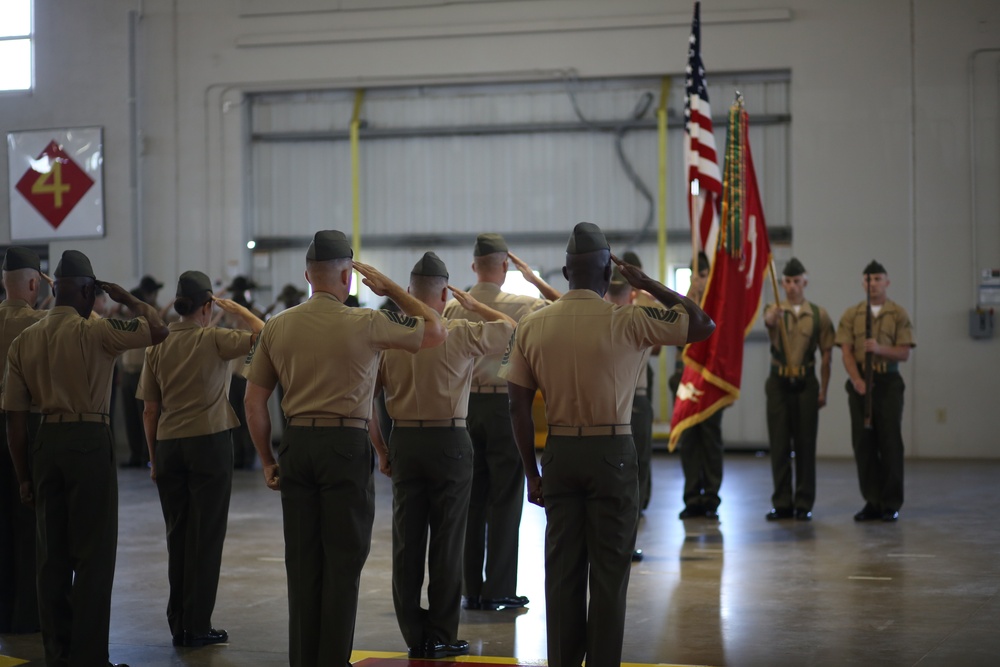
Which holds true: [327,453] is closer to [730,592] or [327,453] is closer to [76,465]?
[76,465]

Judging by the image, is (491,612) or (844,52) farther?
(844,52)

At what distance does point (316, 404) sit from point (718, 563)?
388 centimetres

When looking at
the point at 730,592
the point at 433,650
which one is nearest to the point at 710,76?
the point at 730,592

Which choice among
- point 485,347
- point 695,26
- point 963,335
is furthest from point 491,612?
point 963,335

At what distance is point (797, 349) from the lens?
374 inches

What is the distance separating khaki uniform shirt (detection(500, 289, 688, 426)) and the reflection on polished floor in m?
1.42

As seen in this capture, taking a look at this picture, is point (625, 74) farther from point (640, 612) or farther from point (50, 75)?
point (640, 612)

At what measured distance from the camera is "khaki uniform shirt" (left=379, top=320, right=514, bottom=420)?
18.1ft

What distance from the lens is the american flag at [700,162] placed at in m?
9.40

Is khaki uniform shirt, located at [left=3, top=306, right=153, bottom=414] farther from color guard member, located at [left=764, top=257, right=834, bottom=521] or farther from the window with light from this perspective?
the window with light

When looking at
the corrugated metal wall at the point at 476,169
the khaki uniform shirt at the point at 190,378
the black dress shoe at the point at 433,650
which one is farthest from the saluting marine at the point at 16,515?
the corrugated metal wall at the point at 476,169

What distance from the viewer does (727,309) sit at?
28.8 ft

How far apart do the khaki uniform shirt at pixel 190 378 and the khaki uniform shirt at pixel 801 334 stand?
518 cm

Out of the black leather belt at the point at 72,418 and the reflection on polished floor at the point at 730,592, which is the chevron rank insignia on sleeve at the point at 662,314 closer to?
the reflection on polished floor at the point at 730,592
